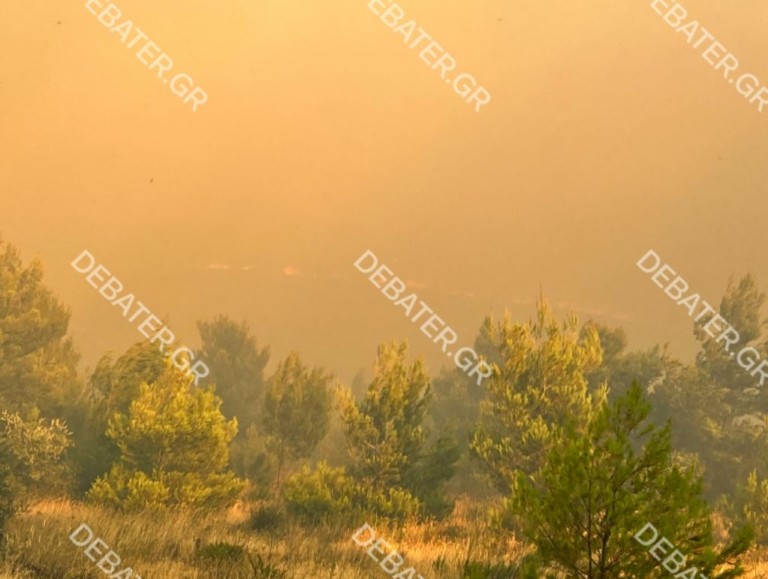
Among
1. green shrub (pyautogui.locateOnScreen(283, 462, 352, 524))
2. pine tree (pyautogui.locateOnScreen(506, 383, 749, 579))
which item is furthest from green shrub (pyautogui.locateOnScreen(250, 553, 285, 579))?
green shrub (pyautogui.locateOnScreen(283, 462, 352, 524))

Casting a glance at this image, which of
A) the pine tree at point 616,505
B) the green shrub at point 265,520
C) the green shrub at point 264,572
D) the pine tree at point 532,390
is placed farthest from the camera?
the pine tree at point 532,390

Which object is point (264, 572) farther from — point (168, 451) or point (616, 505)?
A: point (168, 451)

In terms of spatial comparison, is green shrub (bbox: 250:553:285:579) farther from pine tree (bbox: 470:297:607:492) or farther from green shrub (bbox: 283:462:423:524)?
pine tree (bbox: 470:297:607:492)

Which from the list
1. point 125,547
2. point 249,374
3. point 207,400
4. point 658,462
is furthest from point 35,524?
point 249,374

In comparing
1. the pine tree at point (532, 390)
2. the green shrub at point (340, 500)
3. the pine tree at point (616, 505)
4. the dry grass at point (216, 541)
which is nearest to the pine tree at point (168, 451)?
the dry grass at point (216, 541)

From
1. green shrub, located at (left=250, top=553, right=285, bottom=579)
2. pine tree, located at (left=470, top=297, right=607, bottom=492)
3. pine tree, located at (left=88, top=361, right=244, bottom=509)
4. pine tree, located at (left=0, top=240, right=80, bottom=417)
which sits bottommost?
pine tree, located at (left=0, top=240, right=80, bottom=417)

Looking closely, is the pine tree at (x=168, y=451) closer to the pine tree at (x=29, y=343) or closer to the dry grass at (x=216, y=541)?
the dry grass at (x=216, y=541)

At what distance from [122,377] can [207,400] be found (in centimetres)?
393

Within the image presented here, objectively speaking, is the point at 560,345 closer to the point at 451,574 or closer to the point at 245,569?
the point at 451,574

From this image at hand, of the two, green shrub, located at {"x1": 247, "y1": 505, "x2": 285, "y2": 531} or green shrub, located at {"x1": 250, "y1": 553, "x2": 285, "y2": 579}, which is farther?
green shrub, located at {"x1": 247, "y1": 505, "x2": 285, "y2": 531}

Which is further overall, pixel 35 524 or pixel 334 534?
pixel 334 534

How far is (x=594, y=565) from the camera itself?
5.30m

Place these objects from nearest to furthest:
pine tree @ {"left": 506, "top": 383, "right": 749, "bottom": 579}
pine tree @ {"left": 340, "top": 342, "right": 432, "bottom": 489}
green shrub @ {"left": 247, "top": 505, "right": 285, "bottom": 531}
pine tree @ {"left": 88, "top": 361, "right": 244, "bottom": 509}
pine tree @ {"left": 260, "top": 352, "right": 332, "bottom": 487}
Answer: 1. pine tree @ {"left": 506, "top": 383, "right": 749, "bottom": 579}
2. green shrub @ {"left": 247, "top": 505, "right": 285, "bottom": 531}
3. pine tree @ {"left": 88, "top": 361, "right": 244, "bottom": 509}
4. pine tree @ {"left": 340, "top": 342, "right": 432, "bottom": 489}
5. pine tree @ {"left": 260, "top": 352, "right": 332, "bottom": 487}

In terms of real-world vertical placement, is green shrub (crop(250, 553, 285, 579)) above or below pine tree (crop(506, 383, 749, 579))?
below
